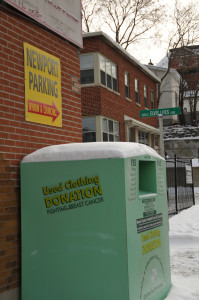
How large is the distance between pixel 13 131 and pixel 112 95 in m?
15.5

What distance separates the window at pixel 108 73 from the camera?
61.4 feet

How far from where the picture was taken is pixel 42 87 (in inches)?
202

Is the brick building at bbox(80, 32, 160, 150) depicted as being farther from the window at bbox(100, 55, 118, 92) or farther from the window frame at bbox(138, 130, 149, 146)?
the window frame at bbox(138, 130, 149, 146)

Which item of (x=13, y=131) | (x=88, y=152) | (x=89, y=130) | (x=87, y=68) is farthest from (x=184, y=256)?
(x=87, y=68)

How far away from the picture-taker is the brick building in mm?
18266

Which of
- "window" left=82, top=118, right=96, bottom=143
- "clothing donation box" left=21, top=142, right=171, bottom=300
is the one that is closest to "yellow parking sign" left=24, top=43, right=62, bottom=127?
"clothing donation box" left=21, top=142, right=171, bottom=300

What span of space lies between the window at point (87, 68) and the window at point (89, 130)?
1.77 m

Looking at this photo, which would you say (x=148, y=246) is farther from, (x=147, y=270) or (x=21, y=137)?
(x=21, y=137)

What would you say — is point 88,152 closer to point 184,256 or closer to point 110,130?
point 184,256

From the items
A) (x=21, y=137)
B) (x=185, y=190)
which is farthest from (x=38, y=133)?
(x=185, y=190)

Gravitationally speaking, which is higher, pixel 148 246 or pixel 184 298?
pixel 148 246

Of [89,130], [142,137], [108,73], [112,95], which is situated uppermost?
[108,73]

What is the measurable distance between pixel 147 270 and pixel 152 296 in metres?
0.32

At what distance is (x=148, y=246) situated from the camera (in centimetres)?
425
